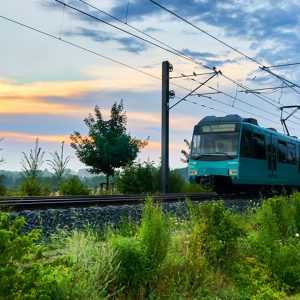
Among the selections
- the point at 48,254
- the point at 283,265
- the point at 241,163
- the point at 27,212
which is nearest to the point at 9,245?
the point at 48,254

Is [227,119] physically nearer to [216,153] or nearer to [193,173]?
[216,153]

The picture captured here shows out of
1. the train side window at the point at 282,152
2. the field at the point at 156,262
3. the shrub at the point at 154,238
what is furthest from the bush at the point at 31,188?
the shrub at the point at 154,238

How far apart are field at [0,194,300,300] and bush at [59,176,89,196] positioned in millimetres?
17491

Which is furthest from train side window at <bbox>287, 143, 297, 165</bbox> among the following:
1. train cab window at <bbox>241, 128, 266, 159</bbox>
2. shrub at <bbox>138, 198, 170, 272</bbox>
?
shrub at <bbox>138, 198, 170, 272</bbox>

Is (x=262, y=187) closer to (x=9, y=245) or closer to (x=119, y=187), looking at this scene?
(x=119, y=187)

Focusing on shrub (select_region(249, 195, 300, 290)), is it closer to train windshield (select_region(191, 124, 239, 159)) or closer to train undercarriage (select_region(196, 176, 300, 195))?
train undercarriage (select_region(196, 176, 300, 195))

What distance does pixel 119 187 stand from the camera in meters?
30.5

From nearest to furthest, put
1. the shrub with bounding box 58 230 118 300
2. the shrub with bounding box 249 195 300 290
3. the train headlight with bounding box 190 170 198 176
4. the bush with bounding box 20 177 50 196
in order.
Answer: the shrub with bounding box 58 230 118 300 < the shrub with bounding box 249 195 300 290 < the bush with bounding box 20 177 50 196 < the train headlight with bounding box 190 170 198 176

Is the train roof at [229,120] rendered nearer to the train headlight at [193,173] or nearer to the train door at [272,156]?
the train door at [272,156]

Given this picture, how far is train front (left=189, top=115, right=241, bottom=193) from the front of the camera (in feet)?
82.1

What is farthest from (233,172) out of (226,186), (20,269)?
(20,269)

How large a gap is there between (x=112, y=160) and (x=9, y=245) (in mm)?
31907

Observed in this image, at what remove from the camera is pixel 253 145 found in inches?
1038

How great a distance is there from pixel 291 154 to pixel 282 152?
2118 millimetres
